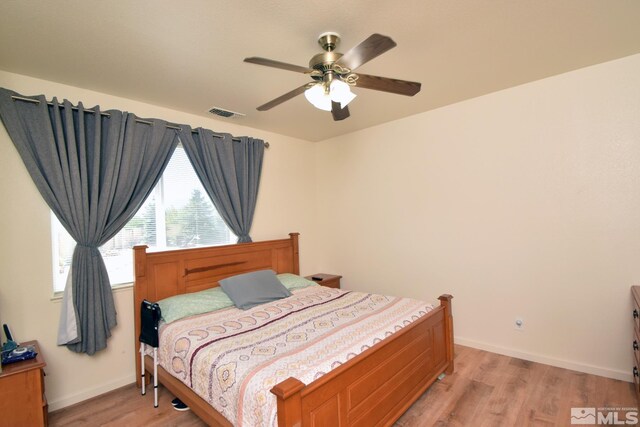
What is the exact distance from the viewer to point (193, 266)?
3172 mm

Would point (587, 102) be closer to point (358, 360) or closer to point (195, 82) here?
point (358, 360)

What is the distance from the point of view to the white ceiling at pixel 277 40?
5.78ft

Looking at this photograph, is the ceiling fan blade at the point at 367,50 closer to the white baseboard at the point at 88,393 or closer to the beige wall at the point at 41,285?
the beige wall at the point at 41,285

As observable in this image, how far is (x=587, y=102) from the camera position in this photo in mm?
2652

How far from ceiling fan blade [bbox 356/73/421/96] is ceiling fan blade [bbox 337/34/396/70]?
17cm

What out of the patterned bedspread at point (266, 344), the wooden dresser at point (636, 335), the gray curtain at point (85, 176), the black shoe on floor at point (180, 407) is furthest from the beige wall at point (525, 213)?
the gray curtain at point (85, 176)

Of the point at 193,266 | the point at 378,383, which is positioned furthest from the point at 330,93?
the point at 193,266

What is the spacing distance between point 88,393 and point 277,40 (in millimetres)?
3198

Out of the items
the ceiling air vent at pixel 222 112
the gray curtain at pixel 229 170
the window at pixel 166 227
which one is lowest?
the window at pixel 166 227

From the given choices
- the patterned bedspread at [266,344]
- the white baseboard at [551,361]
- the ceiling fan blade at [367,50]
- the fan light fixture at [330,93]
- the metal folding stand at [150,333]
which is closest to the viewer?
the ceiling fan blade at [367,50]

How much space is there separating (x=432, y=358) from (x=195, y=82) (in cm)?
307

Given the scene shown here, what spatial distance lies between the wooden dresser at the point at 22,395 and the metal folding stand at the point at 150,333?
66cm

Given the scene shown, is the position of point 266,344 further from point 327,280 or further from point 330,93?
point 327,280

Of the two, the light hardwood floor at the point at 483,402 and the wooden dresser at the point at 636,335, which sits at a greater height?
the wooden dresser at the point at 636,335
